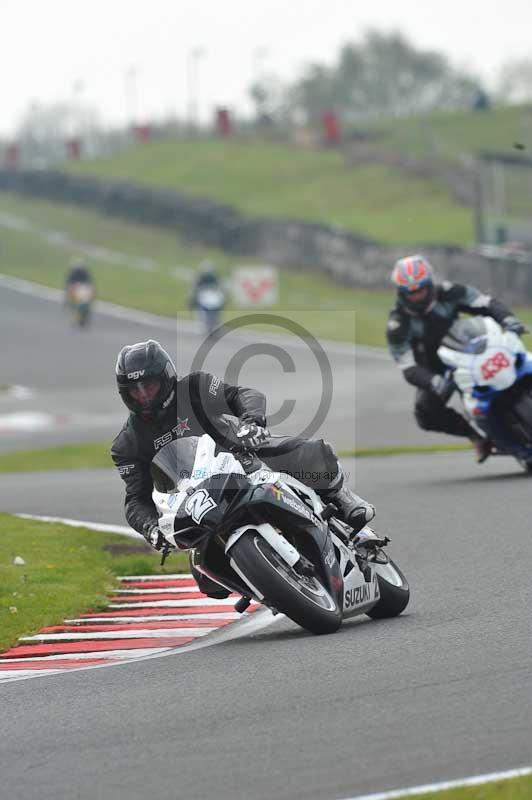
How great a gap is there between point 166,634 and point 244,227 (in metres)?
40.1

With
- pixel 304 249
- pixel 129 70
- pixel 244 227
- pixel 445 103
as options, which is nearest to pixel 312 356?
pixel 304 249

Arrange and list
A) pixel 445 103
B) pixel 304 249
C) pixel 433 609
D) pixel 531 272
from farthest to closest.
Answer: pixel 445 103
pixel 304 249
pixel 531 272
pixel 433 609

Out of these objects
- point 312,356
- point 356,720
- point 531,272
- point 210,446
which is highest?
point 210,446

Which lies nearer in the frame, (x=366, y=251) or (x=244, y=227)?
(x=366, y=251)

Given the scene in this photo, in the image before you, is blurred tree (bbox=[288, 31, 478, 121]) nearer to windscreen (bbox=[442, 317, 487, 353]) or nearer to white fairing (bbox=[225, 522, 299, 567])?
windscreen (bbox=[442, 317, 487, 353])

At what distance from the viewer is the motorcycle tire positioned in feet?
26.3

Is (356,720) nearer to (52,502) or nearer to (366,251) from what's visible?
(52,502)

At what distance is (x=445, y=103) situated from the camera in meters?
92.4

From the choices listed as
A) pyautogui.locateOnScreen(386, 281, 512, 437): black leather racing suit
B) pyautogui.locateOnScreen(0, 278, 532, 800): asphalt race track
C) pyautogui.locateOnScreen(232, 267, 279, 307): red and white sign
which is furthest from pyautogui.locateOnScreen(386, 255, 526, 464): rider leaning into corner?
pyautogui.locateOnScreen(232, 267, 279, 307): red and white sign

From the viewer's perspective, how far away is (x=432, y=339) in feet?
45.1

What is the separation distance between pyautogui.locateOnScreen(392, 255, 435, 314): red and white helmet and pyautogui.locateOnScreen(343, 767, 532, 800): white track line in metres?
9.09

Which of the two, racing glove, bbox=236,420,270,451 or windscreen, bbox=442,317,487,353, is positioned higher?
racing glove, bbox=236,420,270,451

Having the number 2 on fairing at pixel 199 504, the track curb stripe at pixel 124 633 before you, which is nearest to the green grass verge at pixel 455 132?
the track curb stripe at pixel 124 633

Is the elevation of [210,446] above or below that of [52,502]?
above
